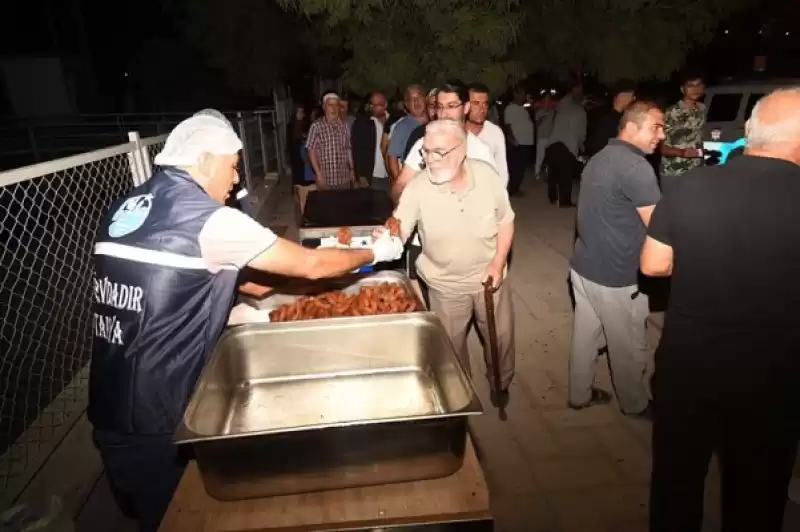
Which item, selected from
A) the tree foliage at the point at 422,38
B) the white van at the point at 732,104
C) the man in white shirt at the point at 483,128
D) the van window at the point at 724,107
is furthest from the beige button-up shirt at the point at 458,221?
the van window at the point at 724,107

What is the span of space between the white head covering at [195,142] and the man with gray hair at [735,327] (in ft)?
5.93

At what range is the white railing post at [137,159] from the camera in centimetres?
388

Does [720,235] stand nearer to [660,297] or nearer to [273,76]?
[660,297]

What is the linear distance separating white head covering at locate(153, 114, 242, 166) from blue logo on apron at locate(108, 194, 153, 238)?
176mm

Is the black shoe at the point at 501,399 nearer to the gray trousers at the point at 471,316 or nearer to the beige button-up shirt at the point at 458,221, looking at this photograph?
the gray trousers at the point at 471,316

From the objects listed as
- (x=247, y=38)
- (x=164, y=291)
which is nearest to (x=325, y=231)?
(x=164, y=291)

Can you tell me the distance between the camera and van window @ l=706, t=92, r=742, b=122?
9750mm

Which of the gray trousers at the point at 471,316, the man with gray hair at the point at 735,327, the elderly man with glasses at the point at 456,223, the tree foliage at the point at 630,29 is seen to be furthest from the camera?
the tree foliage at the point at 630,29

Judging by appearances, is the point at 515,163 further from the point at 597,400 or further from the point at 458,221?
the point at 458,221

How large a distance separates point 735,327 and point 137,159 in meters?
3.79

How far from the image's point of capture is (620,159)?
327cm

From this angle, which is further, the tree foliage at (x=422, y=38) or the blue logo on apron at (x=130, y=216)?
the tree foliage at (x=422, y=38)

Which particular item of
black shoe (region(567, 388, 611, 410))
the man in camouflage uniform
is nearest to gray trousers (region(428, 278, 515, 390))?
black shoe (region(567, 388, 611, 410))

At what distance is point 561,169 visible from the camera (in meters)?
9.73
